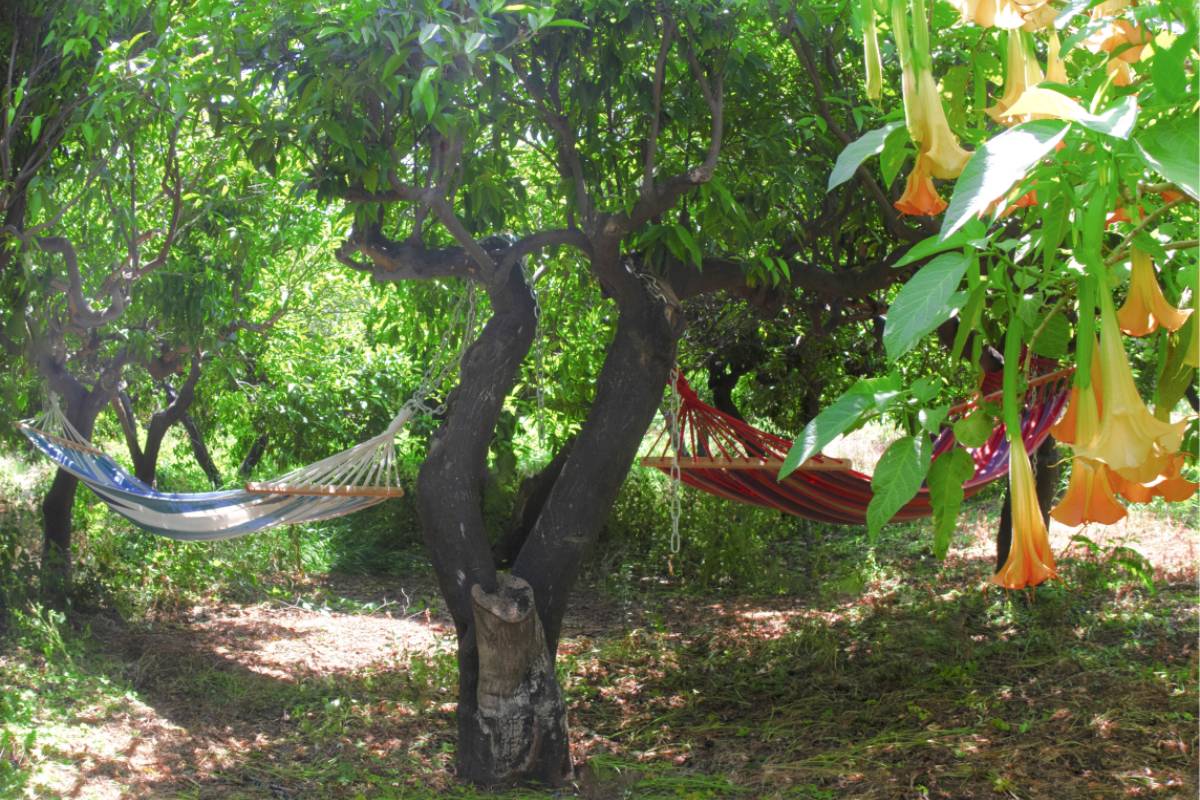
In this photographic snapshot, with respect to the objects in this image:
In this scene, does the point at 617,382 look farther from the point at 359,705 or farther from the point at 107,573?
the point at 107,573

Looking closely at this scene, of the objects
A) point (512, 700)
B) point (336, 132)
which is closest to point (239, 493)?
point (512, 700)

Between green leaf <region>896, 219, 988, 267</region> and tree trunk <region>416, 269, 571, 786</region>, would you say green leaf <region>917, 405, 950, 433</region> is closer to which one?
Result: green leaf <region>896, 219, 988, 267</region>

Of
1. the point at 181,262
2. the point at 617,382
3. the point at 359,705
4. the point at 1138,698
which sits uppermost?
the point at 181,262

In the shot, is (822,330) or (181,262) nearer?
(181,262)

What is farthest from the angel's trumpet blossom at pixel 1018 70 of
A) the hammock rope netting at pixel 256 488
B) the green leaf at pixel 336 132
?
the hammock rope netting at pixel 256 488

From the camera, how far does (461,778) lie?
2.78 meters

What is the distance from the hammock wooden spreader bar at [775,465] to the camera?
325cm

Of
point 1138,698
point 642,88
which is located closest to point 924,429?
point 642,88

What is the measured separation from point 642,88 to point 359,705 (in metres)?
2.01

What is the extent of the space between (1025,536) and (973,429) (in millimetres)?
110

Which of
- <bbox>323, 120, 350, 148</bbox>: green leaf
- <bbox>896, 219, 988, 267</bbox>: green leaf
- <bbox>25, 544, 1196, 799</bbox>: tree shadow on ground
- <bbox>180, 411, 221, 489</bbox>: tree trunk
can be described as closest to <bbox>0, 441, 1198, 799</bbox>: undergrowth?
<bbox>25, 544, 1196, 799</bbox>: tree shadow on ground

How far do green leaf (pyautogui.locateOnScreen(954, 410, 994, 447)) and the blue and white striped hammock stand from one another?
2.38 meters

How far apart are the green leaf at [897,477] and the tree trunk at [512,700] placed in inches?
79.2

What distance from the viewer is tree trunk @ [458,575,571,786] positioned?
2.69 meters
